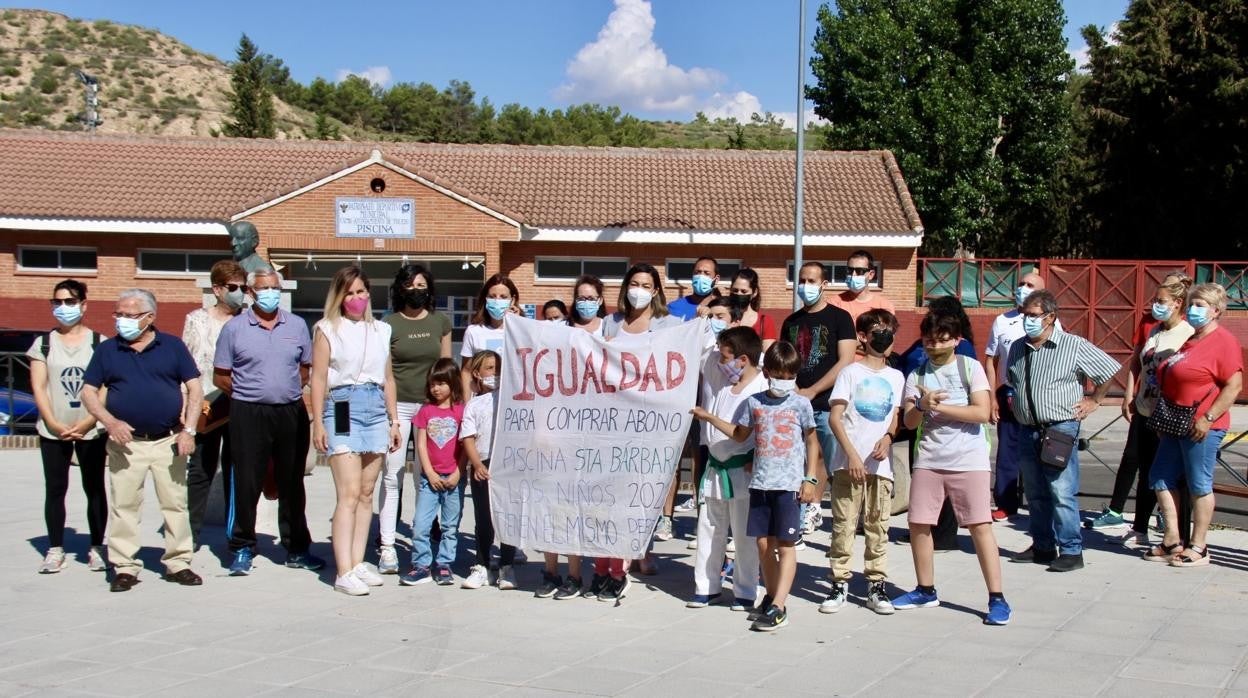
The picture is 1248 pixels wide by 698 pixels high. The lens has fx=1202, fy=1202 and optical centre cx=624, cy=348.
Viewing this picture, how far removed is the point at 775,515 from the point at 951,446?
114cm

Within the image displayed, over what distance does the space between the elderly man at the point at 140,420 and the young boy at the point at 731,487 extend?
324 centimetres

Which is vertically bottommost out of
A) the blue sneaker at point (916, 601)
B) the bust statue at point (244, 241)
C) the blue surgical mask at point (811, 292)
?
the blue sneaker at point (916, 601)

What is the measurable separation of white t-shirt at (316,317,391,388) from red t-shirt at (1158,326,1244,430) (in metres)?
5.32

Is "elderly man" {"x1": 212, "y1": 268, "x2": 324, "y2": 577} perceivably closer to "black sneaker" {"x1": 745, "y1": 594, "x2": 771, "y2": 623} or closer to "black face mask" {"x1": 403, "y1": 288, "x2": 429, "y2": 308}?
"black face mask" {"x1": 403, "y1": 288, "x2": 429, "y2": 308}

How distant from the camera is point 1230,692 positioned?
5.54 meters

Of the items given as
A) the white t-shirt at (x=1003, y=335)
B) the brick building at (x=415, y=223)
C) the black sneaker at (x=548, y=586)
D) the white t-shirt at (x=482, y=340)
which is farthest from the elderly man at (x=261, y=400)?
the brick building at (x=415, y=223)

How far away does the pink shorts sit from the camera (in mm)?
6902

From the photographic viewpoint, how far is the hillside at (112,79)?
86.9 meters

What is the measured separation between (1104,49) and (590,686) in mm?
41770

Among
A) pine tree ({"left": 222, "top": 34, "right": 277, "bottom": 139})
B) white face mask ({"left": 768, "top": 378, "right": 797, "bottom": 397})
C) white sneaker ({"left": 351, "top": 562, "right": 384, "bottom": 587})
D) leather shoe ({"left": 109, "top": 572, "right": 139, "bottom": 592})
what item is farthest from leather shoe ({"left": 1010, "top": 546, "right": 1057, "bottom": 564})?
pine tree ({"left": 222, "top": 34, "right": 277, "bottom": 139})

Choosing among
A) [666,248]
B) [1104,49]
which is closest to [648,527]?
[666,248]

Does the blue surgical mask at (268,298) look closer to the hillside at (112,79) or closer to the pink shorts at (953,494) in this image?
the pink shorts at (953,494)

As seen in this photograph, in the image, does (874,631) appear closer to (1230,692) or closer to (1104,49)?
(1230,692)

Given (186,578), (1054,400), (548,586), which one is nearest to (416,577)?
(548,586)
